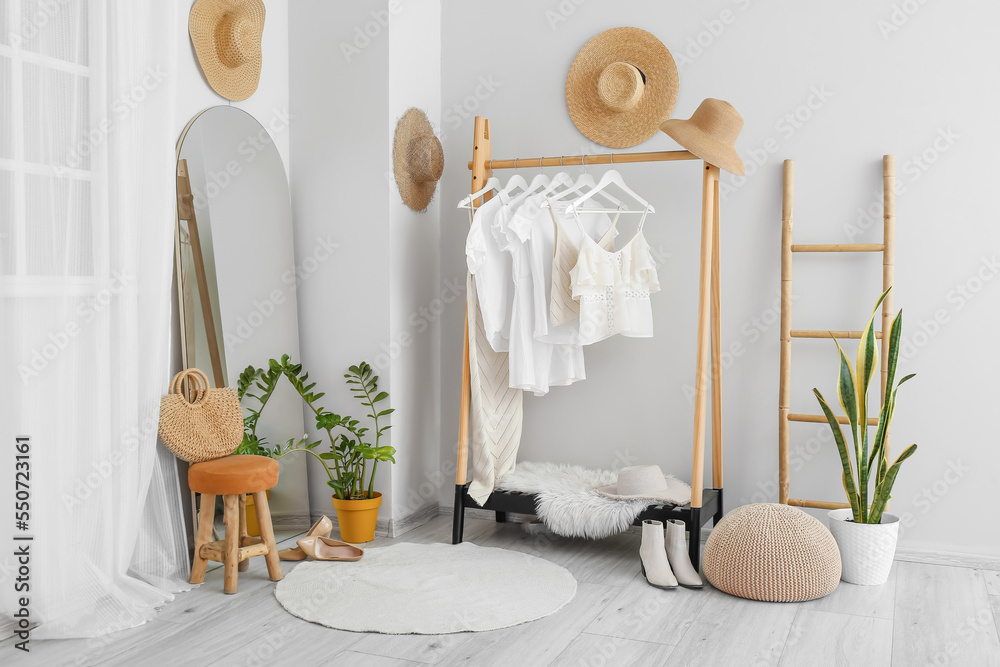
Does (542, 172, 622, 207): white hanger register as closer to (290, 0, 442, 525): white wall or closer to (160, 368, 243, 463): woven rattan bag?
(290, 0, 442, 525): white wall

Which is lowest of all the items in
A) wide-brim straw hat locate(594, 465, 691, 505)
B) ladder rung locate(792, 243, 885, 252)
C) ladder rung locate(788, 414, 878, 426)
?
wide-brim straw hat locate(594, 465, 691, 505)

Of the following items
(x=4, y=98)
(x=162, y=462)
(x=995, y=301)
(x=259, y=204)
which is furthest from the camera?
(x=259, y=204)

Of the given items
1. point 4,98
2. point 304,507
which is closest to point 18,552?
point 4,98

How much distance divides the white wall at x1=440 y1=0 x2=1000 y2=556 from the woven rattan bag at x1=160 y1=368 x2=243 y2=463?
1324mm

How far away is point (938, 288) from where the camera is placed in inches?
117

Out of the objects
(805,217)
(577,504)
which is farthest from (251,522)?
(805,217)

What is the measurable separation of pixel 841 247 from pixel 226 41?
2396 millimetres

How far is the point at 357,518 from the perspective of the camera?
10.5ft

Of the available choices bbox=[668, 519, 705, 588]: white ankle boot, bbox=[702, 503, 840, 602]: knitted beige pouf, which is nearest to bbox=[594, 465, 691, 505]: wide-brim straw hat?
bbox=[668, 519, 705, 588]: white ankle boot

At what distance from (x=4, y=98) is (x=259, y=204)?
4.02 ft

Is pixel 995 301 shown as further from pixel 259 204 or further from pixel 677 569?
pixel 259 204

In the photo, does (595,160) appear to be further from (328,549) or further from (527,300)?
(328,549)

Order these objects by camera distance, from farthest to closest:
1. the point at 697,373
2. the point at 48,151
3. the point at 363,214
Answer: the point at 363,214, the point at 697,373, the point at 48,151

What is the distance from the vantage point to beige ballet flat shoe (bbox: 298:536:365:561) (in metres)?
2.91
